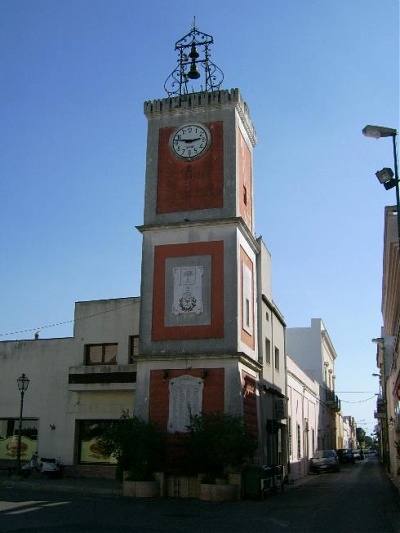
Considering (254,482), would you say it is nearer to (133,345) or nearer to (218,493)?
(218,493)

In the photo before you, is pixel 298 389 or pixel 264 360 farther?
pixel 298 389

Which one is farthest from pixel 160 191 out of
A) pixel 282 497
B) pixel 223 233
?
pixel 282 497

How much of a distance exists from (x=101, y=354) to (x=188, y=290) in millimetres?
8441

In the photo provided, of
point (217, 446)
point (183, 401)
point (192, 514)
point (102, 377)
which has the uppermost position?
point (102, 377)

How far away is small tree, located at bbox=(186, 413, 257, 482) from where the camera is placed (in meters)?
20.4

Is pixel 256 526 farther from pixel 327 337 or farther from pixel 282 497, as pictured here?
pixel 327 337

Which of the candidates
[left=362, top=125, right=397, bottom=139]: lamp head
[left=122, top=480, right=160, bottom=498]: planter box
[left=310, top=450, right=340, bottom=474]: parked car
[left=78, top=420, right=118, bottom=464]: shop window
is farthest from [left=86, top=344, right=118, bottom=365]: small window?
[left=362, top=125, right=397, bottom=139]: lamp head

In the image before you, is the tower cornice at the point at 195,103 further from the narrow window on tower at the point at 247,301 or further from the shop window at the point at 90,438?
Result: the shop window at the point at 90,438

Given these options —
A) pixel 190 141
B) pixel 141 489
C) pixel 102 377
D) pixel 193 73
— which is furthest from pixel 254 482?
pixel 193 73

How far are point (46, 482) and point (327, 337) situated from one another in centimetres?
4195

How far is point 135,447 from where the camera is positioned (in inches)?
843

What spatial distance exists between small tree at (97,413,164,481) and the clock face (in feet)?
36.3

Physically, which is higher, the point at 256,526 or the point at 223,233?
the point at 223,233

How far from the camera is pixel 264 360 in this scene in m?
28.2
